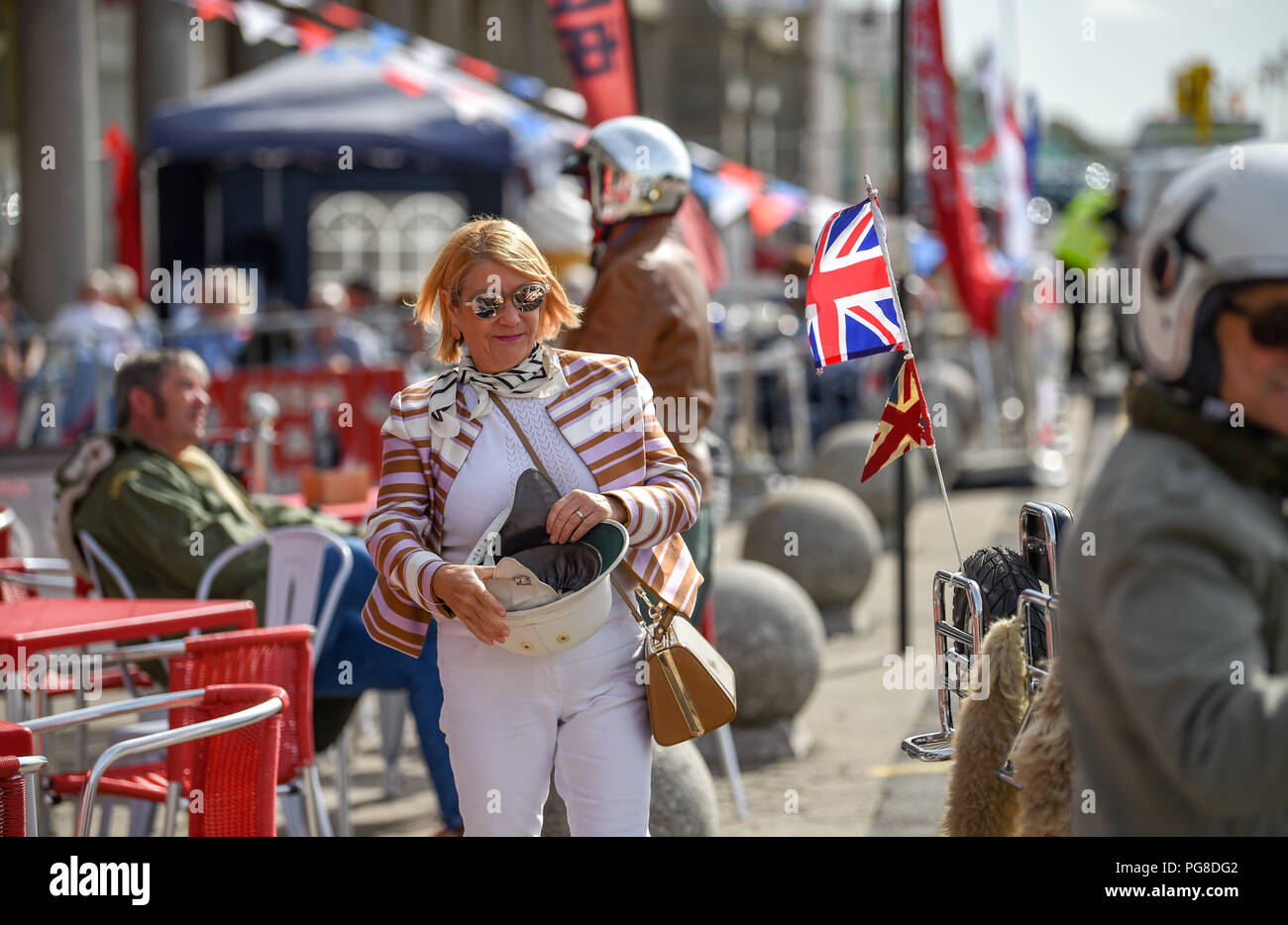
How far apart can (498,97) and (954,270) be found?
4575 millimetres

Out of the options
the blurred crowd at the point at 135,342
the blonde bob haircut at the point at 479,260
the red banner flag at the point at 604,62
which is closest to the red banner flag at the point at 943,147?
the blurred crowd at the point at 135,342

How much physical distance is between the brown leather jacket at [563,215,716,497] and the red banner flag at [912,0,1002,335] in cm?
760

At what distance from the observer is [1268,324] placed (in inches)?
84.8

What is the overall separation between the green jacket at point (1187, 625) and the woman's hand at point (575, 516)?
133cm

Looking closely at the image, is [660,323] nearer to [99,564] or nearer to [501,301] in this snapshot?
[501,301]

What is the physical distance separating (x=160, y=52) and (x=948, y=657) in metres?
18.4

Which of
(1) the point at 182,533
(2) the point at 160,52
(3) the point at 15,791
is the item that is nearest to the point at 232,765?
(3) the point at 15,791

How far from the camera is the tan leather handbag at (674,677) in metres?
3.59

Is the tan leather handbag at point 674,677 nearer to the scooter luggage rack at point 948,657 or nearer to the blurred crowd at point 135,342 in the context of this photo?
the scooter luggage rack at point 948,657
